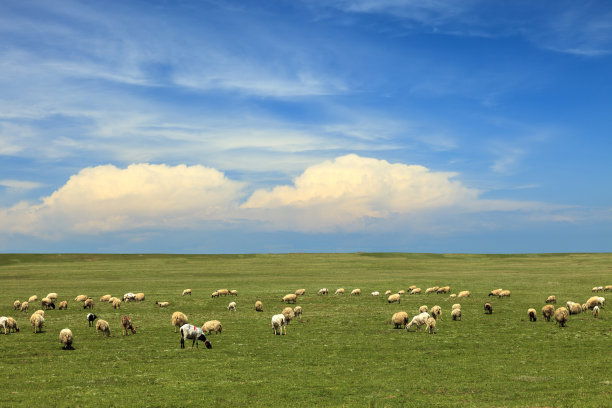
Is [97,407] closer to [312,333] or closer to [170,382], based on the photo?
[170,382]

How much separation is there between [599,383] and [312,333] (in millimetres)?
18155

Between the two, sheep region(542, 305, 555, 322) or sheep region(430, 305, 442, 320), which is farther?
sheep region(430, 305, 442, 320)

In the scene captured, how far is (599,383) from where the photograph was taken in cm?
1925

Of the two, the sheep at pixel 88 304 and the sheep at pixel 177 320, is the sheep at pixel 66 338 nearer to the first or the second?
the sheep at pixel 177 320

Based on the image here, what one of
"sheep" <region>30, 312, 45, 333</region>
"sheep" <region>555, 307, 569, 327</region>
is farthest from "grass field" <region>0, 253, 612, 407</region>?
"sheep" <region>555, 307, 569, 327</region>

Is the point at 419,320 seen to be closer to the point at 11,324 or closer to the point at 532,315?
the point at 532,315

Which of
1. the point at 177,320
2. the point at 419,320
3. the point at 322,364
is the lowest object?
the point at 322,364

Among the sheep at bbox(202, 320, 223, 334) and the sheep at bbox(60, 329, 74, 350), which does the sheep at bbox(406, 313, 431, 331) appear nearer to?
the sheep at bbox(202, 320, 223, 334)

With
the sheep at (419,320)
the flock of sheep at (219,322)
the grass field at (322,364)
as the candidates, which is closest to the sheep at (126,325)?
the flock of sheep at (219,322)

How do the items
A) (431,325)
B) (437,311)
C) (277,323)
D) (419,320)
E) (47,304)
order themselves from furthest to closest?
(47,304) → (437,311) → (419,320) → (277,323) → (431,325)

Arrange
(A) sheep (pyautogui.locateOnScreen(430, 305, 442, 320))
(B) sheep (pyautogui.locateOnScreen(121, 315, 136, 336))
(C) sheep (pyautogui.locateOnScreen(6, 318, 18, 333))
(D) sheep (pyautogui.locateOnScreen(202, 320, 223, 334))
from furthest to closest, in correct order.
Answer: (A) sheep (pyautogui.locateOnScreen(430, 305, 442, 320))
(C) sheep (pyautogui.locateOnScreen(6, 318, 18, 333))
(D) sheep (pyautogui.locateOnScreen(202, 320, 223, 334))
(B) sheep (pyautogui.locateOnScreen(121, 315, 136, 336))

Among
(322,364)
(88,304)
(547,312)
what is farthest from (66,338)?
(547,312)

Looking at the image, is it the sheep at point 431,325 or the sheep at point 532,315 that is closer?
the sheep at point 431,325

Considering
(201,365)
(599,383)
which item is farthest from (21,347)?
(599,383)
